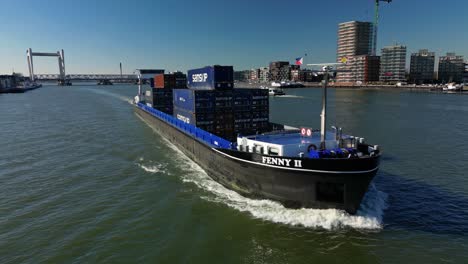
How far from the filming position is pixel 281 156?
18078mm

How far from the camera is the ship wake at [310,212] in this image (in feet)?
55.9

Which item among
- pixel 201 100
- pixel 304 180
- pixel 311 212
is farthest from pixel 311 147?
pixel 201 100

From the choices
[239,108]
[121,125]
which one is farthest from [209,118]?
[121,125]

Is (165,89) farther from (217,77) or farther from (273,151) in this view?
(273,151)

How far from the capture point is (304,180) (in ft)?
57.7

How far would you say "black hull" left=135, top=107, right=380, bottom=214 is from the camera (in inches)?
650

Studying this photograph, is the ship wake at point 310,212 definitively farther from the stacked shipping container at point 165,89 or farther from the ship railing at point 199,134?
the stacked shipping container at point 165,89

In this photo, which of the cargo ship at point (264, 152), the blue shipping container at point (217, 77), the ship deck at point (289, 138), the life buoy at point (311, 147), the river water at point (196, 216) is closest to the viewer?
the river water at point (196, 216)

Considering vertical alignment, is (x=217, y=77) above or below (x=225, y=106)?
above

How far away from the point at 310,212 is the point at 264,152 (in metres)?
5.00

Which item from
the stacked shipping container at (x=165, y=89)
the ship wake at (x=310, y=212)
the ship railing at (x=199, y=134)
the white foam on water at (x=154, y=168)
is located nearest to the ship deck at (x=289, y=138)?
the ship railing at (x=199, y=134)

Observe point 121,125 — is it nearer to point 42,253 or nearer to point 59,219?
point 59,219

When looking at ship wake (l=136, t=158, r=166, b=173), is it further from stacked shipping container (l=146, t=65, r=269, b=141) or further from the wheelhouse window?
the wheelhouse window

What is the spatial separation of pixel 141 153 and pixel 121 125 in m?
22.4
